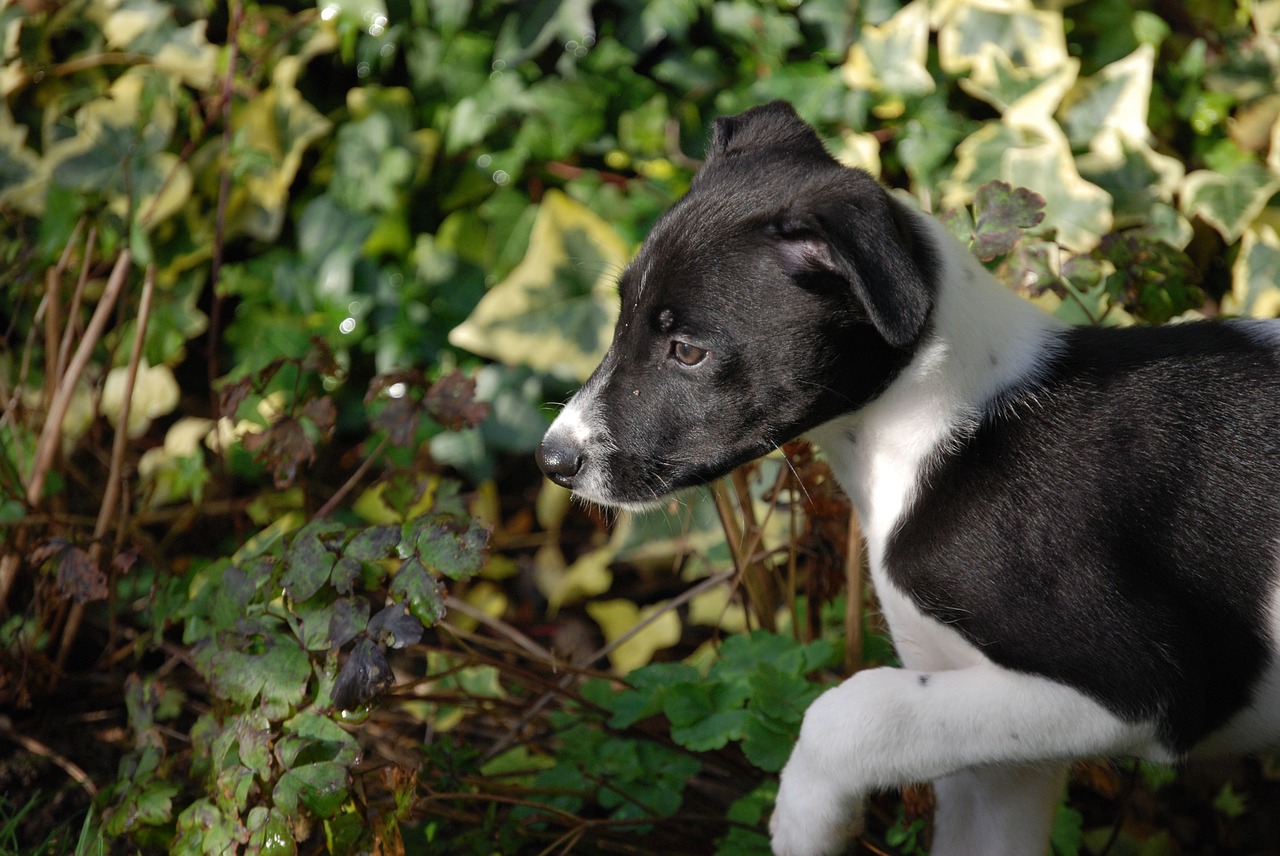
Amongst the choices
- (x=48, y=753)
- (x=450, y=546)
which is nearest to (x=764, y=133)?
(x=450, y=546)

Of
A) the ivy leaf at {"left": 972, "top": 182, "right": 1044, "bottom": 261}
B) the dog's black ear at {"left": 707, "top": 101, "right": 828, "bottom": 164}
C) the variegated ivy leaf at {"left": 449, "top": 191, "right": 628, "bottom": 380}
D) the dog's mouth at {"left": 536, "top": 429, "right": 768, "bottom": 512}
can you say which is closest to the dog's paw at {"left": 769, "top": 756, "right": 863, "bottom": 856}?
the dog's mouth at {"left": 536, "top": 429, "right": 768, "bottom": 512}

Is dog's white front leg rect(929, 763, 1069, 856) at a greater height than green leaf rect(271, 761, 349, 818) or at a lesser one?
lesser

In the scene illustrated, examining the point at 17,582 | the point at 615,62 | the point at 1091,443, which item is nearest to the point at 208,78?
the point at 615,62

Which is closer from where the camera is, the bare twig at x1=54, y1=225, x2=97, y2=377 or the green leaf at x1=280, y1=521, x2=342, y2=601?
the green leaf at x1=280, y1=521, x2=342, y2=601

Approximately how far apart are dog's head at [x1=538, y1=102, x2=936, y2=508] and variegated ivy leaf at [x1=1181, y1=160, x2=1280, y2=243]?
75.3 inches

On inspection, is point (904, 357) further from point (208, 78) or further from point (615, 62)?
point (208, 78)

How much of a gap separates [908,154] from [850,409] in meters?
2.03

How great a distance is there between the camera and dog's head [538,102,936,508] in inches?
92.0

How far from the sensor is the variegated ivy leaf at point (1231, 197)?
12.5 ft

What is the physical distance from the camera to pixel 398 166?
4297 mm

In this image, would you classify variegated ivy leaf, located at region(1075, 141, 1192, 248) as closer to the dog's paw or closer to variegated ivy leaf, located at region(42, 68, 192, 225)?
the dog's paw

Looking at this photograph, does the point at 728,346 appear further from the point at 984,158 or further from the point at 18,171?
the point at 18,171

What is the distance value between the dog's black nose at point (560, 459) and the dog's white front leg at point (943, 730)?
0.68m

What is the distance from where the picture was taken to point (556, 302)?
4.19 meters
